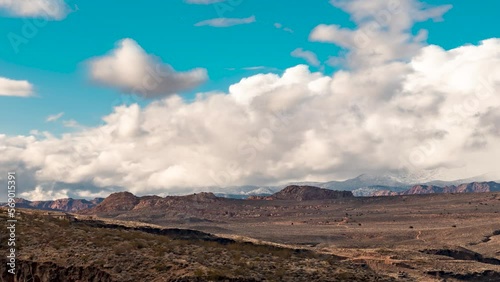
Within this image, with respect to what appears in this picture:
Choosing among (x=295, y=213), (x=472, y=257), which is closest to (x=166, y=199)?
(x=295, y=213)

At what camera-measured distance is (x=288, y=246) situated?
62188 mm

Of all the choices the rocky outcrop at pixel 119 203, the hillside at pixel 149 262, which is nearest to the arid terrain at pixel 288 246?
the hillside at pixel 149 262

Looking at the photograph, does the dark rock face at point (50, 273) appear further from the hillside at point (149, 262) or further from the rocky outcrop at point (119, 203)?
the rocky outcrop at point (119, 203)

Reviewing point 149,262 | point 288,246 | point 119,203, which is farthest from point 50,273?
point 119,203

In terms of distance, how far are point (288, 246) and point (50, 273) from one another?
42433 mm

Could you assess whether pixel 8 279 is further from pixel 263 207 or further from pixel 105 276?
pixel 263 207

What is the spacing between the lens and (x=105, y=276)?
68.4ft

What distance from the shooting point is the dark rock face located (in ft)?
69.8

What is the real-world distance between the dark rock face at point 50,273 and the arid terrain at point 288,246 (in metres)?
0.06

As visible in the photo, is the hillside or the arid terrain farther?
the arid terrain

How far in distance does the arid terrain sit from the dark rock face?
58mm

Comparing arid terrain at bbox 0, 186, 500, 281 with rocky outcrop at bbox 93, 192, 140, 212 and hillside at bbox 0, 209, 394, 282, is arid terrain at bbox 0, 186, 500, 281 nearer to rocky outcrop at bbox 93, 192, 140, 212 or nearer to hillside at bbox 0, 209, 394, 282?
hillside at bbox 0, 209, 394, 282

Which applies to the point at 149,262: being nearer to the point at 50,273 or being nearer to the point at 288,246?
the point at 50,273

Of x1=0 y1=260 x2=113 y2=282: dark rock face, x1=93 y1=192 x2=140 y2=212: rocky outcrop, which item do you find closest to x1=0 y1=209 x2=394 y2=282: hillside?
x1=0 y1=260 x2=113 y2=282: dark rock face
